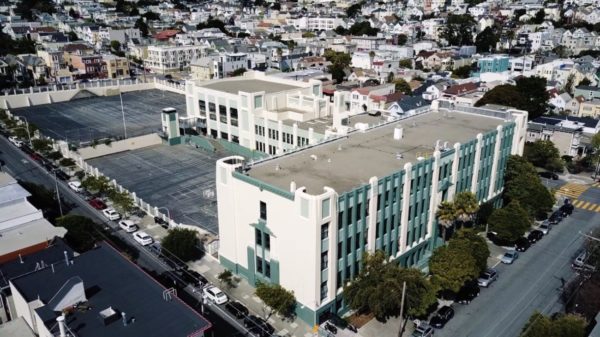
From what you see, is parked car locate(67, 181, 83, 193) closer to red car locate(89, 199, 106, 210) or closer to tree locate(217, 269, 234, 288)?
red car locate(89, 199, 106, 210)

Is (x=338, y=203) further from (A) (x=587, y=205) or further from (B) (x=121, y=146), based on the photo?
(B) (x=121, y=146)

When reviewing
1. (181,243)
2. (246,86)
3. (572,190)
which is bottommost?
(572,190)

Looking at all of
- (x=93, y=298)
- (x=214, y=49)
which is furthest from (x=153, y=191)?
(x=214, y=49)

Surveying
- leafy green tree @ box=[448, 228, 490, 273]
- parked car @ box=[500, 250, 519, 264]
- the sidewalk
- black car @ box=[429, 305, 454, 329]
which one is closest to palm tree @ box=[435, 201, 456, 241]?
leafy green tree @ box=[448, 228, 490, 273]

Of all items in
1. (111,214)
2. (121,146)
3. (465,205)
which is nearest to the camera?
(465,205)

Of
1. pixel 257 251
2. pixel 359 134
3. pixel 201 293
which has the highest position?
pixel 359 134

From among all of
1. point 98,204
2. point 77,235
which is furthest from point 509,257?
point 98,204

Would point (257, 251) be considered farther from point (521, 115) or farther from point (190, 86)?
point (190, 86)
